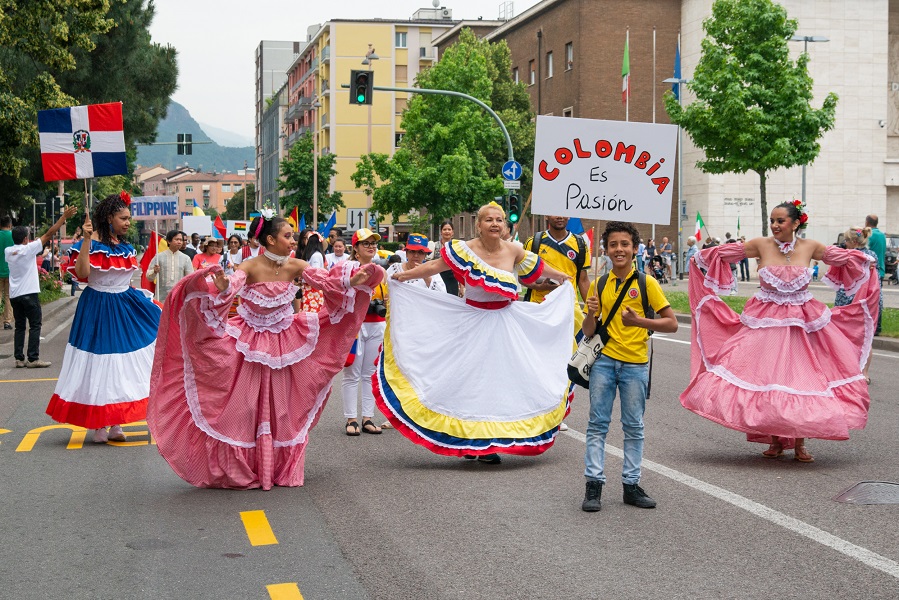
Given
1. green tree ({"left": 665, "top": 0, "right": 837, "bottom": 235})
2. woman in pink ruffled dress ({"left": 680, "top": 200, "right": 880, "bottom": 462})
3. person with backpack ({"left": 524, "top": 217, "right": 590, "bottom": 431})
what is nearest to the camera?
woman in pink ruffled dress ({"left": 680, "top": 200, "right": 880, "bottom": 462})

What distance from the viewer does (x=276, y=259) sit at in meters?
7.94

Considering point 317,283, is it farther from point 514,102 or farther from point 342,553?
point 514,102

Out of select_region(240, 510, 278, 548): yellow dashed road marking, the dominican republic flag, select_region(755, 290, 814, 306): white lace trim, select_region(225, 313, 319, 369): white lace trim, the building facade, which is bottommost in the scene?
select_region(240, 510, 278, 548): yellow dashed road marking

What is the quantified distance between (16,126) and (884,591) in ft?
64.4

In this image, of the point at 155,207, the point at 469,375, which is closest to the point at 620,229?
the point at 469,375

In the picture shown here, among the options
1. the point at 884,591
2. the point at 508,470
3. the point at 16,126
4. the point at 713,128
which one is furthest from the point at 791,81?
the point at 884,591

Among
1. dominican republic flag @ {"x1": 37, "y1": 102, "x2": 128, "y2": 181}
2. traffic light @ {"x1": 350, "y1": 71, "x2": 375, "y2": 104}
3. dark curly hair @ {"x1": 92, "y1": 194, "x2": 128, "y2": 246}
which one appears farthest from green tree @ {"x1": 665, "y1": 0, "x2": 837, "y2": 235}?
dark curly hair @ {"x1": 92, "y1": 194, "x2": 128, "y2": 246}

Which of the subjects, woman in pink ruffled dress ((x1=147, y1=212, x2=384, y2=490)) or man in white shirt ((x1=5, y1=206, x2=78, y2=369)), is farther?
man in white shirt ((x1=5, y1=206, x2=78, y2=369))

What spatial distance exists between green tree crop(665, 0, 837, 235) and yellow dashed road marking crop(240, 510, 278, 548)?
88.2 feet

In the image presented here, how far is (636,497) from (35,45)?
18.1 meters

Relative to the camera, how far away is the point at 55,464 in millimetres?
8758

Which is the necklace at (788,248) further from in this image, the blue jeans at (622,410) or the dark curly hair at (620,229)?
the blue jeans at (622,410)

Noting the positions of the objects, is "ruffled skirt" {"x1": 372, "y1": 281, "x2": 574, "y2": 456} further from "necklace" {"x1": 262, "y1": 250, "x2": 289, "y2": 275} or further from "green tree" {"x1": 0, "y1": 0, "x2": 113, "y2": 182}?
"green tree" {"x1": 0, "y1": 0, "x2": 113, "y2": 182}

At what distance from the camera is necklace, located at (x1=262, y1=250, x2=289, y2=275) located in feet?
26.0
